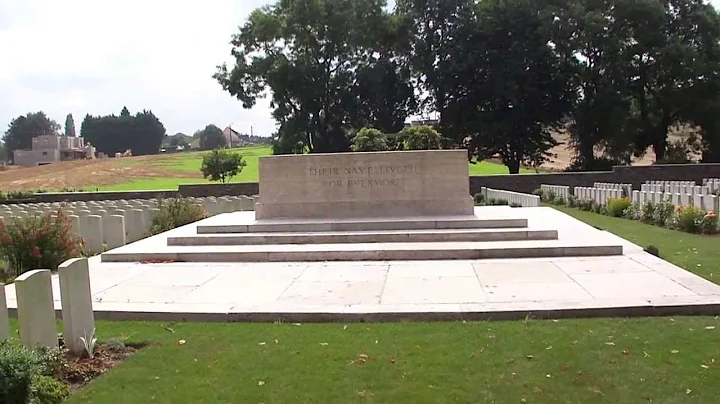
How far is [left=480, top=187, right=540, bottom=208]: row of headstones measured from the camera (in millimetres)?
19348

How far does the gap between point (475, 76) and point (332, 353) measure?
3635 centimetres

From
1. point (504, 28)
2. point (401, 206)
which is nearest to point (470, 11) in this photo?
point (504, 28)

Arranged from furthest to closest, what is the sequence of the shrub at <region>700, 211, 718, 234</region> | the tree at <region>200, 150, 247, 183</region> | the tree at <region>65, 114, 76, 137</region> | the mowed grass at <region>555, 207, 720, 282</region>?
the tree at <region>65, 114, 76, 137</region>
the tree at <region>200, 150, 247, 183</region>
the shrub at <region>700, 211, 718, 234</region>
the mowed grass at <region>555, 207, 720, 282</region>

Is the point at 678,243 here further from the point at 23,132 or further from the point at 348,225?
the point at 23,132

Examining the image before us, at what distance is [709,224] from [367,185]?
23.0 feet

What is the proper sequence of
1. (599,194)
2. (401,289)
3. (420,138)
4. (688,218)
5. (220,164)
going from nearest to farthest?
1. (401,289)
2. (688,218)
3. (420,138)
4. (599,194)
5. (220,164)

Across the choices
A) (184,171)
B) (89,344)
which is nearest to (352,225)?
(89,344)

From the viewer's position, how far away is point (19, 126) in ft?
356

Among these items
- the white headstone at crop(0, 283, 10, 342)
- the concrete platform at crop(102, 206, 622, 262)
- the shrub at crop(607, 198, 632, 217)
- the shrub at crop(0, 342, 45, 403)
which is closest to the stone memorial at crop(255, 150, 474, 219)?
the concrete platform at crop(102, 206, 622, 262)

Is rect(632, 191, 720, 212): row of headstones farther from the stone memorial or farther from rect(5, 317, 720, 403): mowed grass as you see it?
rect(5, 317, 720, 403): mowed grass

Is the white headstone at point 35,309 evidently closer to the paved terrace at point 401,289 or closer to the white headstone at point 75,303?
the white headstone at point 75,303

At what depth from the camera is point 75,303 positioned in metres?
4.82

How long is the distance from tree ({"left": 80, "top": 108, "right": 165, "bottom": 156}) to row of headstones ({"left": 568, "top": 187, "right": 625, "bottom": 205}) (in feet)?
289

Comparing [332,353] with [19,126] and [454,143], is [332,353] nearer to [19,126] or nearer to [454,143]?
[454,143]
